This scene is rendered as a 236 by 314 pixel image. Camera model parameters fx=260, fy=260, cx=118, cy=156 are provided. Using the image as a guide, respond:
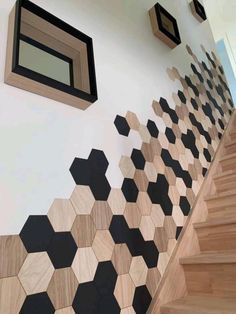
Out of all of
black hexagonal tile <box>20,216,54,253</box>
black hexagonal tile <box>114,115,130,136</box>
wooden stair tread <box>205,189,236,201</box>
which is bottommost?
black hexagonal tile <box>20,216,54,253</box>

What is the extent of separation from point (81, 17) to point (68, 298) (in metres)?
1.41

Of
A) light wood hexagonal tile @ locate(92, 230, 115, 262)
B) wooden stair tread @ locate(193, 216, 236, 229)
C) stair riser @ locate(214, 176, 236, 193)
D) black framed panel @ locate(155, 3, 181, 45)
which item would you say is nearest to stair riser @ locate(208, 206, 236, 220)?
wooden stair tread @ locate(193, 216, 236, 229)

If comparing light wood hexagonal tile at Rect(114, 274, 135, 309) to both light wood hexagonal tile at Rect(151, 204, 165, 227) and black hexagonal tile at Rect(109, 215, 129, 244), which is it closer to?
black hexagonal tile at Rect(109, 215, 129, 244)

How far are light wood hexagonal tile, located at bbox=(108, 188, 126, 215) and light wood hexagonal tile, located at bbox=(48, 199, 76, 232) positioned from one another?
0.20 m

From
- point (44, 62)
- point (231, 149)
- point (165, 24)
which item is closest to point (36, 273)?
point (44, 62)

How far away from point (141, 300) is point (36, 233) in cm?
51

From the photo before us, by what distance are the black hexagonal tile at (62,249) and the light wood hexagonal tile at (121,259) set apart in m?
0.19

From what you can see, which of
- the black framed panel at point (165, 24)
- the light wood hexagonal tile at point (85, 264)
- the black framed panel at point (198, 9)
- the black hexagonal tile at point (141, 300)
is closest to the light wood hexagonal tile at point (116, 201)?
the light wood hexagonal tile at point (85, 264)

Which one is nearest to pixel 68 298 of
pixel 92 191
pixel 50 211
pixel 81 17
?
pixel 50 211

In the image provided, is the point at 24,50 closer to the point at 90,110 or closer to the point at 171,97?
the point at 90,110

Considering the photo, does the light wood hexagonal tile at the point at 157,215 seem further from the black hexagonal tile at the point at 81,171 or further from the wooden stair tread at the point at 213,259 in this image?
the black hexagonal tile at the point at 81,171

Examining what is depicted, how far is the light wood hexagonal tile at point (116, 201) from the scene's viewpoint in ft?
3.53

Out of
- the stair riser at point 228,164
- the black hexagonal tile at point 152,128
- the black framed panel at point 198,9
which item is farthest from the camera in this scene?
the black framed panel at point 198,9

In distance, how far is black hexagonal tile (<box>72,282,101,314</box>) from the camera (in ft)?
2.68
